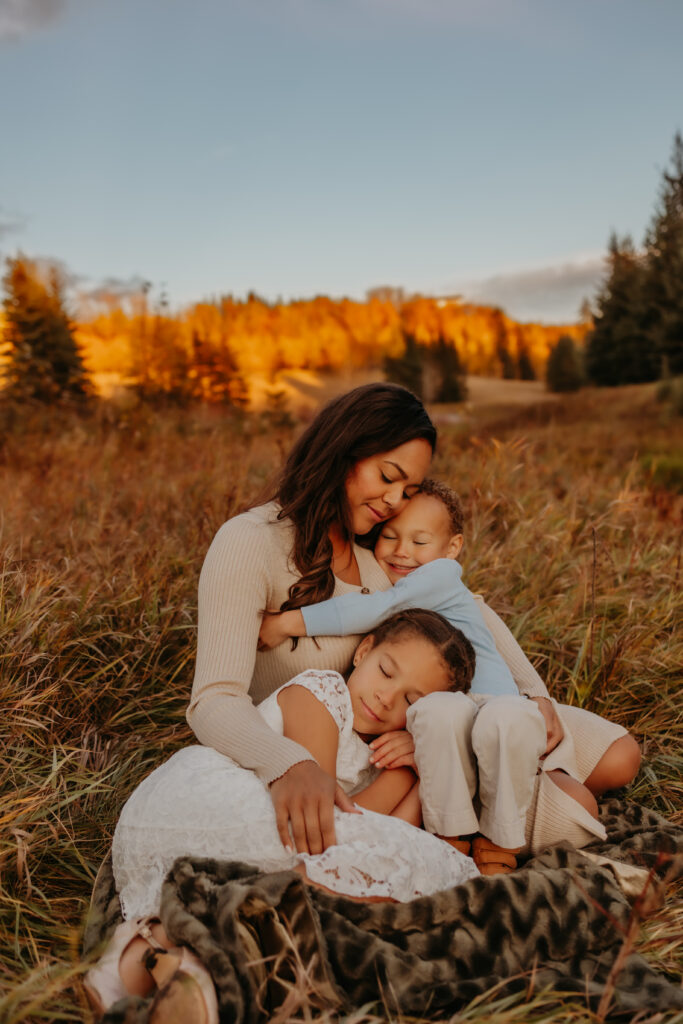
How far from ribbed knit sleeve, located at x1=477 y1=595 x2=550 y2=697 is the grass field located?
0.49 metres

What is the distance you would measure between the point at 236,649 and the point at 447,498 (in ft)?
3.69

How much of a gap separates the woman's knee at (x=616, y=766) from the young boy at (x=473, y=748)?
0.18ft

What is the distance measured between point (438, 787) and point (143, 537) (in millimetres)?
A: 2456

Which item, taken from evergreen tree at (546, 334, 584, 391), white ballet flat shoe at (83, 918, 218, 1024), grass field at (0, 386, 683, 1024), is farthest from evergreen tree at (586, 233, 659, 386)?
white ballet flat shoe at (83, 918, 218, 1024)

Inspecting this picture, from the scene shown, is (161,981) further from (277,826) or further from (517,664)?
(517,664)

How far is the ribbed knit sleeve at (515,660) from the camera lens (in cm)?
285

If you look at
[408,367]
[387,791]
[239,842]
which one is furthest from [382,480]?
[408,367]

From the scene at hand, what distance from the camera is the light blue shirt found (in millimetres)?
2502

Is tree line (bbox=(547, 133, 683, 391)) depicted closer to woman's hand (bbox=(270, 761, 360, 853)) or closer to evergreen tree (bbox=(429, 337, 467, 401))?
evergreen tree (bbox=(429, 337, 467, 401))

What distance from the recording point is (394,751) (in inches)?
87.3

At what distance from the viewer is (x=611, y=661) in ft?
11.0

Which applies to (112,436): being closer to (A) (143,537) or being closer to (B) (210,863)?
(A) (143,537)

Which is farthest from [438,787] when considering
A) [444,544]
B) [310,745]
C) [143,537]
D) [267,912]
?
[143,537]

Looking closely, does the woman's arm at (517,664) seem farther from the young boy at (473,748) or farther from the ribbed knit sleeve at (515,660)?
the young boy at (473,748)
